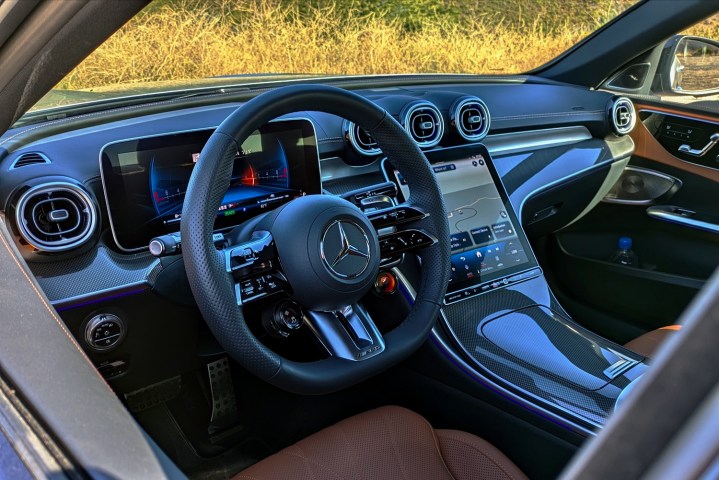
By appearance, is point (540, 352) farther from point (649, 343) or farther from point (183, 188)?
point (183, 188)

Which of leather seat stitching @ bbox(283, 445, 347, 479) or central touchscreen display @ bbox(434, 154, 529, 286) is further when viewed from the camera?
central touchscreen display @ bbox(434, 154, 529, 286)

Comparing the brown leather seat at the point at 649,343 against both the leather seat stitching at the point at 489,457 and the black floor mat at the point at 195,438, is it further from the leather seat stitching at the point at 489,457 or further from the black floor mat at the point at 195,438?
the black floor mat at the point at 195,438

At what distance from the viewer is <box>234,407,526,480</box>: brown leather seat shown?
5.45 ft

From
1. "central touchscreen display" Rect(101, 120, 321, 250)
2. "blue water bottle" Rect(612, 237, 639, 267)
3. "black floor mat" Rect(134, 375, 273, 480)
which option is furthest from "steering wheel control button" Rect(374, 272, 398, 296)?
"blue water bottle" Rect(612, 237, 639, 267)

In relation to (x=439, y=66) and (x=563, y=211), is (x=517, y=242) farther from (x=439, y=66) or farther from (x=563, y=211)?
(x=439, y=66)

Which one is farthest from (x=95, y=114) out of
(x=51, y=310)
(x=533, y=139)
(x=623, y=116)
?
(x=623, y=116)

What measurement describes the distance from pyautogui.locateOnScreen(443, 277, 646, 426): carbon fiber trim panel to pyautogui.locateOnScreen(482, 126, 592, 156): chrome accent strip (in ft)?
1.94

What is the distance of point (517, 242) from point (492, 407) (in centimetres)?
70

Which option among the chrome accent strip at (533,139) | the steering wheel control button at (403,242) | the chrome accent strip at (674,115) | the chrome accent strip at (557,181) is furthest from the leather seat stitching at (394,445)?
the chrome accent strip at (674,115)

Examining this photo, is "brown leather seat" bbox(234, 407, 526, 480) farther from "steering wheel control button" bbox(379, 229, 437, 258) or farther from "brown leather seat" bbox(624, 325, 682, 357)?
"brown leather seat" bbox(624, 325, 682, 357)

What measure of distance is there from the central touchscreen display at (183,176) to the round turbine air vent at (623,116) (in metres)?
1.56

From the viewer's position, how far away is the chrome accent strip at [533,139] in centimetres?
267

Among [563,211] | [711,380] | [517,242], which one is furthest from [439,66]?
[711,380]

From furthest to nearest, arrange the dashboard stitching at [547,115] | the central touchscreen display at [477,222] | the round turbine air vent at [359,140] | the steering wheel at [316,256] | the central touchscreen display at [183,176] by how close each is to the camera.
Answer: the dashboard stitching at [547,115] < the central touchscreen display at [477,222] < the round turbine air vent at [359,140] < the central touchscreen display at [183,176] < the steering wheel at [316,256]
